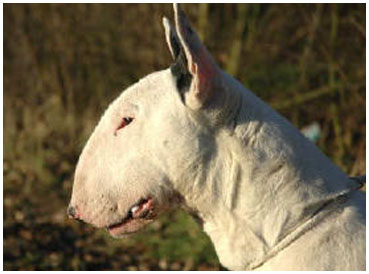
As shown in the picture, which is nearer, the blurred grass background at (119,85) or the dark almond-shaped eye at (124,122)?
the dark almond-shaped eye at (124,122)

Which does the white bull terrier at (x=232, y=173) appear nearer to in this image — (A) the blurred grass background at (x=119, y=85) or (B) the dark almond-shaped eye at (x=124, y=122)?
(B) the dark almond-shaped eye at (x=124, y=122)

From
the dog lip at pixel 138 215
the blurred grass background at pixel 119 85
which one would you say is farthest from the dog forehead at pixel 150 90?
the blurred grass background at pixel 119 85

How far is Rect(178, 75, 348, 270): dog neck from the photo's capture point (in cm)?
351

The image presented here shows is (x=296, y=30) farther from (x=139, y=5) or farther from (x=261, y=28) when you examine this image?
(x=139, y=5)

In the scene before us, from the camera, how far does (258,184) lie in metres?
3.53

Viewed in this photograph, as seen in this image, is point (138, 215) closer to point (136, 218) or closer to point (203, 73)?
point (136, 218)

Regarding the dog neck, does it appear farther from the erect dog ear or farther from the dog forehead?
the dog forehead

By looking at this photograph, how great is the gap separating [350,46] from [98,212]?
21.8ft

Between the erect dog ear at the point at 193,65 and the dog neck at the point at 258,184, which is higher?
the erect dog ear at the point at 193,65

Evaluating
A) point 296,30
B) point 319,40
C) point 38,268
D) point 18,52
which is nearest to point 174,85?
point 38,268

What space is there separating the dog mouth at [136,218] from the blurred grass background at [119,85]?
3.80 metres

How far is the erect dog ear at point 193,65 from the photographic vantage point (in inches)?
133

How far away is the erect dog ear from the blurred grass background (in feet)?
13.8

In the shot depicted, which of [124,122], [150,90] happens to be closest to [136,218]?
[124,122]
